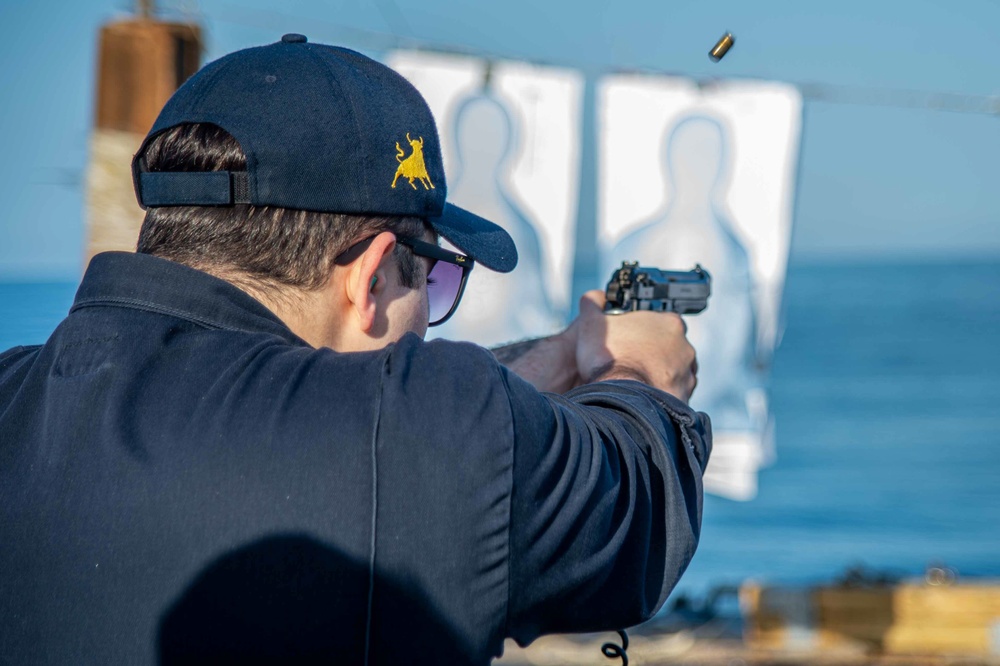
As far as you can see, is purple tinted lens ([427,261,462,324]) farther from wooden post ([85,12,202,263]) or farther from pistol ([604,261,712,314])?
wooden post ([85,12,202,263])

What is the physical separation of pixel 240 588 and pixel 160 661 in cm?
10

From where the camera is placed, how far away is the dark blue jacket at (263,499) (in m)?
1.00

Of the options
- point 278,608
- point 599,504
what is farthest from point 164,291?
point 599,504

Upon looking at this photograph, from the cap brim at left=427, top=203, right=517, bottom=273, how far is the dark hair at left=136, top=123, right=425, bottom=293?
0.16 meters

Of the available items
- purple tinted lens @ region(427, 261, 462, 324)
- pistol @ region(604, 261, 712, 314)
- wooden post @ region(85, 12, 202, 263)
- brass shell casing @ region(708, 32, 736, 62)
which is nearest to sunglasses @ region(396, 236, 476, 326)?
purple tinted lens @ region(427, 261, 462, 324)

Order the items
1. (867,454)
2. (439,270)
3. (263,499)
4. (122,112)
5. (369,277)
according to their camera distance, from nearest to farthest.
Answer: (263,499), (369,277), (439,270), (122,112), (867,454)

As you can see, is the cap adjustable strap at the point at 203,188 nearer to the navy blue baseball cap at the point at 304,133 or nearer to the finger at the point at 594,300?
the navy blue baseball cap at the point at 304,133

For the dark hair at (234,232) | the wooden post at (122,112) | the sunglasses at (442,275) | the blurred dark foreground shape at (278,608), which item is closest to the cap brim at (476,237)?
the sunglasses at (442,275)

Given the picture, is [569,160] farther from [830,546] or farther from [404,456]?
[830,546]

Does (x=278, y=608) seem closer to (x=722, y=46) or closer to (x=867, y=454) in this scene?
(x=722, y=46)

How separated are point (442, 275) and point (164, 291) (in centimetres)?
40

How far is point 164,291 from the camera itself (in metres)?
1.12

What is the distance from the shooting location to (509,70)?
424cm

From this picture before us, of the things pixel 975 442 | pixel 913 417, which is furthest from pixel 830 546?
pixel 913 417
